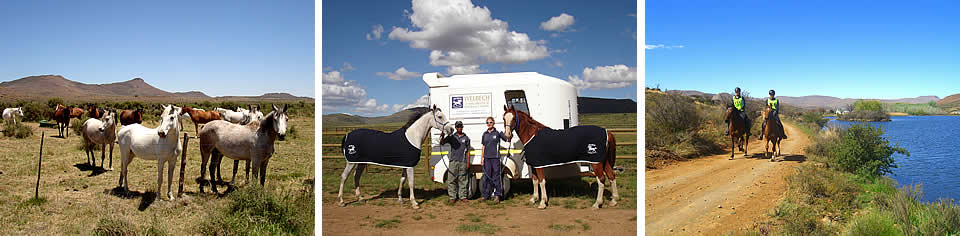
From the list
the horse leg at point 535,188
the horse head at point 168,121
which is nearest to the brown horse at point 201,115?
the horse head at point 168,121

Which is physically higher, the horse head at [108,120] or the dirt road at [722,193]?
the horse head at [108,120]

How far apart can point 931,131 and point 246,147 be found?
5873mm

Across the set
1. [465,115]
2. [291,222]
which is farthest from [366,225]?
[465,115]

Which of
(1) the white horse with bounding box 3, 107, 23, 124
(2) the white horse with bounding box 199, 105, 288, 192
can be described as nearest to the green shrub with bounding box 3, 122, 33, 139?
(1) the white horse with bounding box 3, 107, 23, 124

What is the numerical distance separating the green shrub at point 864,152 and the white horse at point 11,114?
7.52 meters

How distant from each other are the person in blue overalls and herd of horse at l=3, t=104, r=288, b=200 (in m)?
1.68

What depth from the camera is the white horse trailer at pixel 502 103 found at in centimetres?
335

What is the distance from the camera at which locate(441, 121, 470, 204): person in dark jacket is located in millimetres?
3311

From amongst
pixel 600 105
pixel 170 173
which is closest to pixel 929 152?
pixel 600 105

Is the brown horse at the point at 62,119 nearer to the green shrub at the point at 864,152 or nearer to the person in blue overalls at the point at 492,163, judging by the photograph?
the person in blue overalls at the point at 492,163

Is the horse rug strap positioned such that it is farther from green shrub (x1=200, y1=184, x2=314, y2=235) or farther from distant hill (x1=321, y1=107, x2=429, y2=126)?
green shrub (x1=200, y1=184, x2=314, y2=235)

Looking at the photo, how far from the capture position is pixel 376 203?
3654 mm

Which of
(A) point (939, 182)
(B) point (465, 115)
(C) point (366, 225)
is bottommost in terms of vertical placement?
(C) point (366, 225)

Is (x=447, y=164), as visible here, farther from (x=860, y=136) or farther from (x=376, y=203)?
(x=860, y=136)
